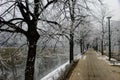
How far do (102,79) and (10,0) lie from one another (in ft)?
30.0

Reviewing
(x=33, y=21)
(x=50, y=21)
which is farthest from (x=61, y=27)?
(x=33, y=21)

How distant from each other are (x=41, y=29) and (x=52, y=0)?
1.48 meters

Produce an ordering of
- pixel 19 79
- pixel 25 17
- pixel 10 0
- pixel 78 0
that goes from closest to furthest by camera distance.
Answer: pixel 10 0
pixel 25 17
pixel 78 0
pixel 19 79

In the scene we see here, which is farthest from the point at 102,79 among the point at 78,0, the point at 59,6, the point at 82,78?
the point at 59,6

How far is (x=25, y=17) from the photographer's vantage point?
11.2 m

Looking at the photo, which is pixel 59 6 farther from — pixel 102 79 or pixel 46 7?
pixel 102 79

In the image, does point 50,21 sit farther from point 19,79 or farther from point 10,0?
point 19,79

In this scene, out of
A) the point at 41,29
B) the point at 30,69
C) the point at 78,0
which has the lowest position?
the point at 30,69

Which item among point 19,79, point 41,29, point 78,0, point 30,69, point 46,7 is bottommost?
point 19,79

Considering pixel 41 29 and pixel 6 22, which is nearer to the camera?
pixel 6 22

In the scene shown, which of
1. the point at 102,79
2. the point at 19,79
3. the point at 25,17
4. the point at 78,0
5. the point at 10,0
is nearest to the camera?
the point at 10,0

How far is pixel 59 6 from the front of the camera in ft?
37.3

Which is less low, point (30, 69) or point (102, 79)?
point (30, 69)

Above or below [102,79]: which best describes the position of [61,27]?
above
